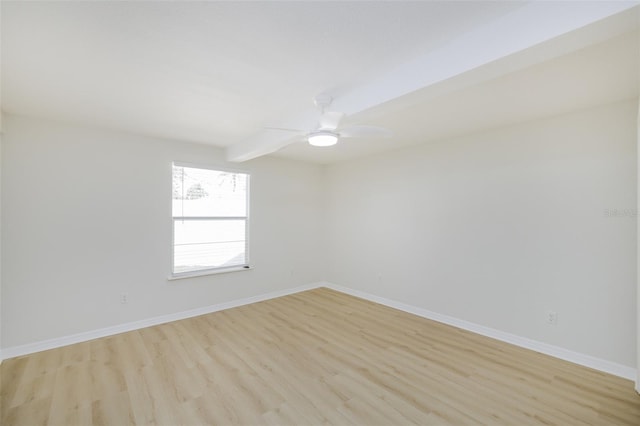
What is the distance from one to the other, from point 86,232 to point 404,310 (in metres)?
4.52

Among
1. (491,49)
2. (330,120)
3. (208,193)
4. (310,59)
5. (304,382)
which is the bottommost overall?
(304,382)

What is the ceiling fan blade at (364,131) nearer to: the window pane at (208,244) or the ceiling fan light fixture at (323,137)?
the ceiling fan light fixture at (323,137)

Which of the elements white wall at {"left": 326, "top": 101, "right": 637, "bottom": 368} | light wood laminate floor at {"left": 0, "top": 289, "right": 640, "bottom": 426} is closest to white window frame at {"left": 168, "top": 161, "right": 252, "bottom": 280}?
light wood laminate floor at {"left": 0, "top": 289, "right": 640, "bottom": 426}

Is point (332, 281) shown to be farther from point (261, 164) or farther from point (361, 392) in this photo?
point (361, 392)

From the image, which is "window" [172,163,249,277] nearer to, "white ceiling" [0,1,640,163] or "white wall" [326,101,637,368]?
"white ceiling" [0,1,640,163]

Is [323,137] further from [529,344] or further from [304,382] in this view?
[529,344]

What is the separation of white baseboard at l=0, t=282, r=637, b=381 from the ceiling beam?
3014 millimetres

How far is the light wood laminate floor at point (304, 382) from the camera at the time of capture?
2.13 metres

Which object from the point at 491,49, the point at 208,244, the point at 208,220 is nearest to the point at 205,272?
the point at 208,244

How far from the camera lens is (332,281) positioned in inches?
230

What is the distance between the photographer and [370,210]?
511 cm

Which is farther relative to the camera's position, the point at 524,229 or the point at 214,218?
the point at 214,218

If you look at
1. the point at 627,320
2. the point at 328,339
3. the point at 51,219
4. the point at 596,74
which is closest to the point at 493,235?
the point at 627,320

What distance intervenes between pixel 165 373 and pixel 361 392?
6.08ft
